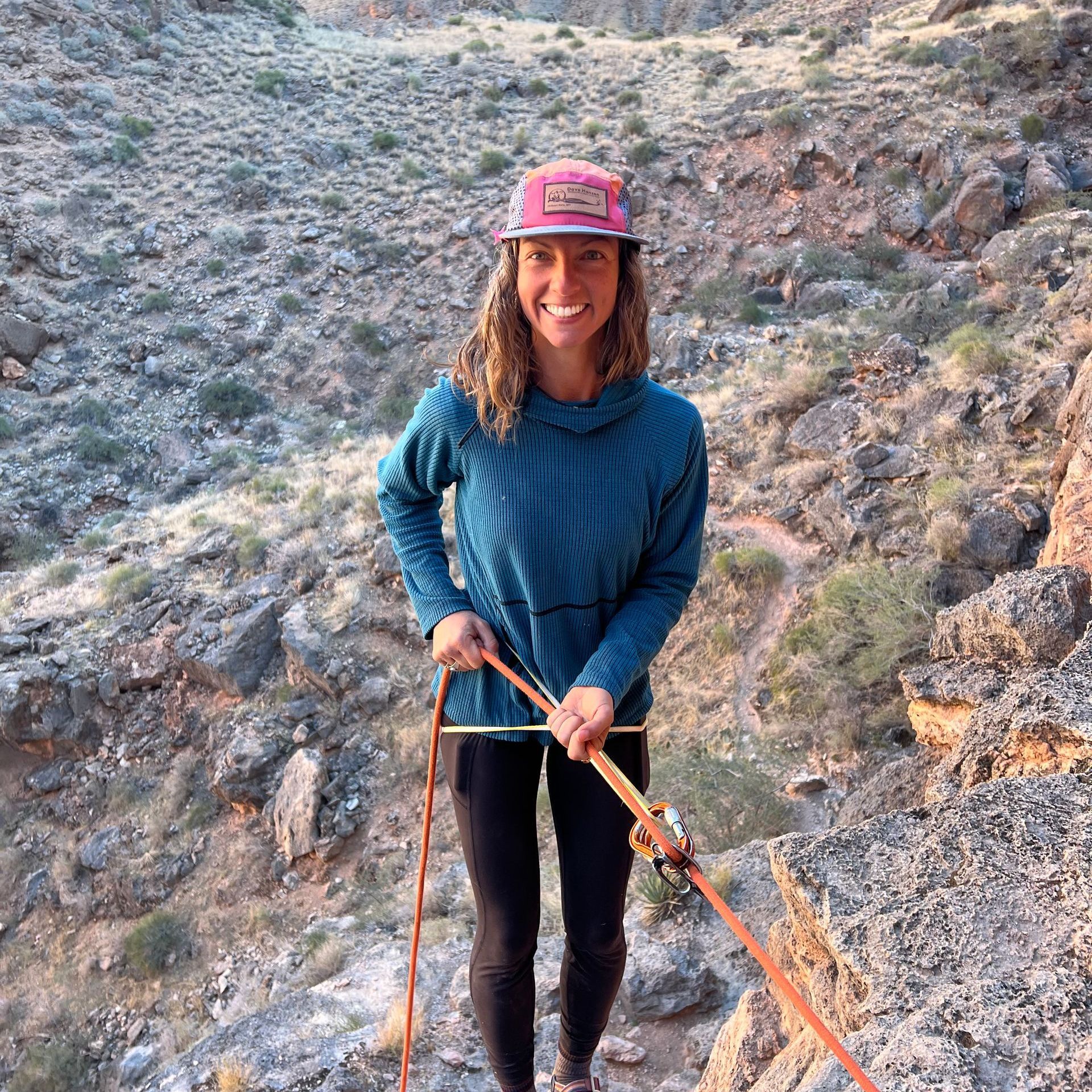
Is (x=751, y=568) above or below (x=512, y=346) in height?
below

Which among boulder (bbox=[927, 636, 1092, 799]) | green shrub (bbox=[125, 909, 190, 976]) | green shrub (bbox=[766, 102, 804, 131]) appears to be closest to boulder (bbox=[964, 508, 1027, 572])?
boulder (bbox=[927, 636, 1092, 799])

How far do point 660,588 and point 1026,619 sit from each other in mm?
1833

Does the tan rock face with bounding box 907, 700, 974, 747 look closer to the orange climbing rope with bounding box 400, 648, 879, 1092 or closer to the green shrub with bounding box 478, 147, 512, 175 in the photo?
the orange climbing rope with bounding box 400, 648, 879, 1092

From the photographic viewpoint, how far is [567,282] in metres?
1.60

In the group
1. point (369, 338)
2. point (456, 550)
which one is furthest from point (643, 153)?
point (456, 550)

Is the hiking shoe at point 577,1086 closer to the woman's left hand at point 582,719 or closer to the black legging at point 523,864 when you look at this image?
the black legging at point 523,864

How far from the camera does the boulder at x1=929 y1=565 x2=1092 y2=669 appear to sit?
9.43 ft

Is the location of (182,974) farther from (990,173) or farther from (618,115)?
(618,115)

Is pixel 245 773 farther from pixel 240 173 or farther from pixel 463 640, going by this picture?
pixel 240 173

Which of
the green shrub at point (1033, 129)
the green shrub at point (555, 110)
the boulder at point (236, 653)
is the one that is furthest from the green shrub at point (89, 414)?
the green shrub at point (1033, 129)

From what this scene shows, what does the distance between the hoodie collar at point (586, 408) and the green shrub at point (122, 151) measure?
1973 cm

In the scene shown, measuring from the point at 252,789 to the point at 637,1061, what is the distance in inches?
171

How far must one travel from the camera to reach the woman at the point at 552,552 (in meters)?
1.64

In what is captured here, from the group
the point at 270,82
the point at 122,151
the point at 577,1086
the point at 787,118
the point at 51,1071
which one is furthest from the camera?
the point at 270,82
